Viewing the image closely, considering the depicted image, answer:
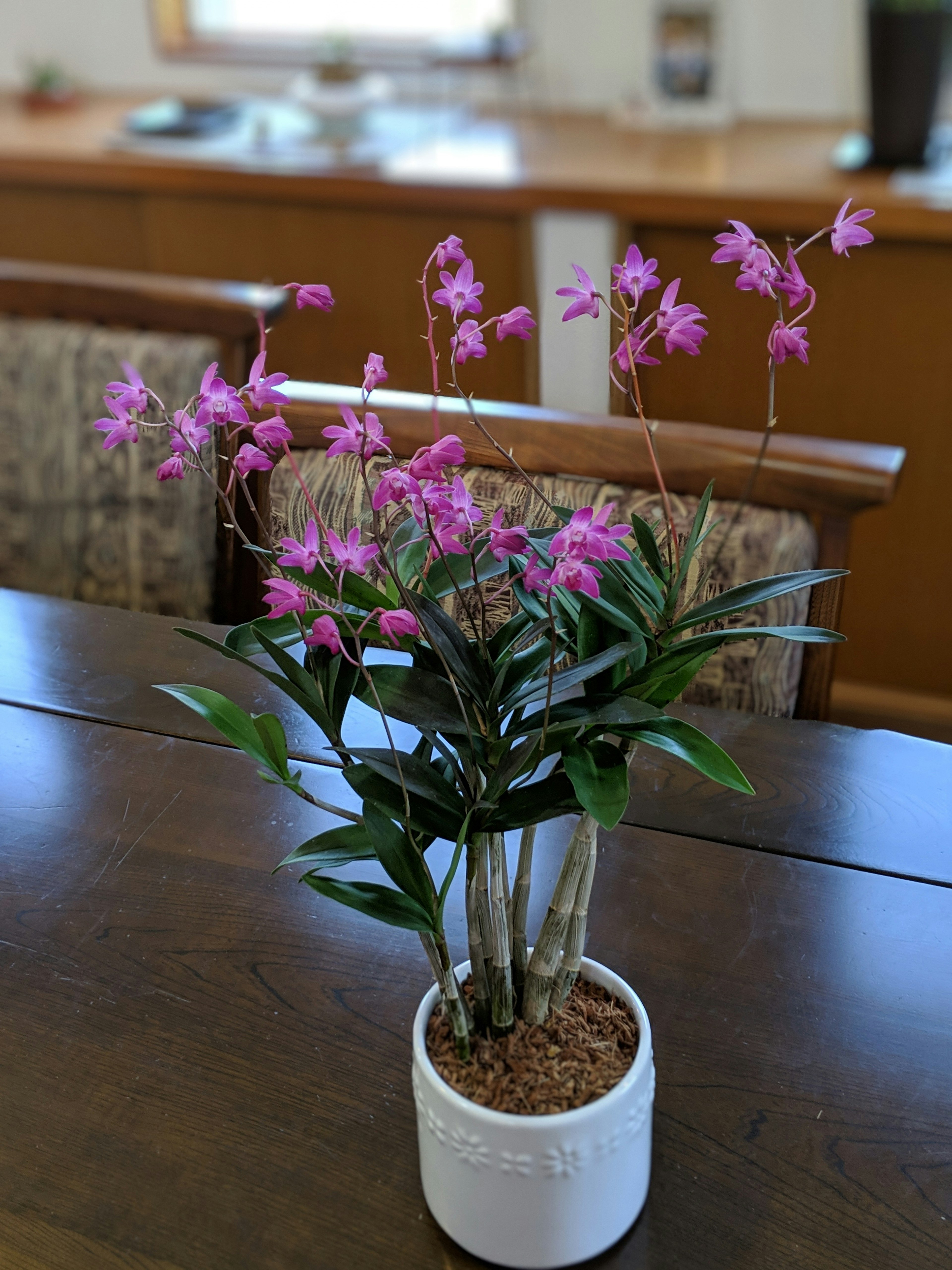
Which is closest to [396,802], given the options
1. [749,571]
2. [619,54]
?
[749,571]

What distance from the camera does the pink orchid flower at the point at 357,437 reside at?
446 mm

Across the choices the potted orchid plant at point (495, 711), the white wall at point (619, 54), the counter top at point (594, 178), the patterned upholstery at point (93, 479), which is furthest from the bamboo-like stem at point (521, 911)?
the white wall at point (619, 54)

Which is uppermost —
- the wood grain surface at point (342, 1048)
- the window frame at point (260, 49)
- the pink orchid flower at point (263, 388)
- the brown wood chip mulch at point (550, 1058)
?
the window frame at point (260, 49)

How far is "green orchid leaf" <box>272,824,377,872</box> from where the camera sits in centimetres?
51

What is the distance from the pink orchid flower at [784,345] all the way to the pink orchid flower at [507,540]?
0.39 ft

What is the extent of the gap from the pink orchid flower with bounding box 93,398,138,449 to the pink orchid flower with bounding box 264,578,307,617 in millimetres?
97

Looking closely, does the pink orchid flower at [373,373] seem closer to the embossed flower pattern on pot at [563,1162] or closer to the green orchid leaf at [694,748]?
the green orchid leaf at [694,748]

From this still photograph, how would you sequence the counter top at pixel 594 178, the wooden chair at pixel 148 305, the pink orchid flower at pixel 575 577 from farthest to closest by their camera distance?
the counter top at pixel 594 178 → the wooden chair at pixel 148 305 → the pink orchid flower at pixel 575 577

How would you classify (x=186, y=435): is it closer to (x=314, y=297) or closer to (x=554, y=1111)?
(x=314, y=297)

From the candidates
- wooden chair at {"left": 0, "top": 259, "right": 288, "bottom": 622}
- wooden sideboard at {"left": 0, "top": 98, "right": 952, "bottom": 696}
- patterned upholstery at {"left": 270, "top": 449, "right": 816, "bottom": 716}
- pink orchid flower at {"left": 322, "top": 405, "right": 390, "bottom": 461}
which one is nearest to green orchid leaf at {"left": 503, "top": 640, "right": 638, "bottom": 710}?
pink orchid flower at {"left": 322, "top": 405, "right": 390, "bottom": 461}

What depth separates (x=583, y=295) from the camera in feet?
1.62

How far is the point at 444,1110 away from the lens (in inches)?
20.7

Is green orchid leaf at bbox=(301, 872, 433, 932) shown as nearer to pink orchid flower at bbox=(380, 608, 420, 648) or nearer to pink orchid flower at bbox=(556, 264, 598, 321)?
pink orchid flower at bbox=(380, 608, 420, 648)

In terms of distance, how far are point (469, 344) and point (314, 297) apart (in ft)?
0.21
